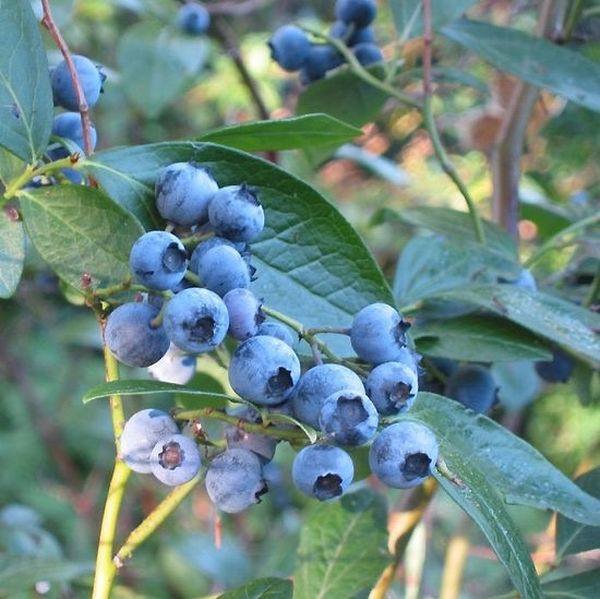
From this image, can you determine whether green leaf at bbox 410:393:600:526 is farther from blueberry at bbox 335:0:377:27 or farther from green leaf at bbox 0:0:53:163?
blueberry at bbox 335:0:377:27

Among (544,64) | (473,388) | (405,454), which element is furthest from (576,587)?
(544,64)

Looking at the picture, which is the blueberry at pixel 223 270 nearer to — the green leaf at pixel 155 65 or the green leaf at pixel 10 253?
the green leaf at pixel 10 253

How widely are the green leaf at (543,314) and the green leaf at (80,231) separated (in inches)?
12.1

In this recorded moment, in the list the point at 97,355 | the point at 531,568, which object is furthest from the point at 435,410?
the point at 97,355

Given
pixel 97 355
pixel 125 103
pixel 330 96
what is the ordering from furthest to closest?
pixel 97 355 → pixel 125 103 → pixel 330 96

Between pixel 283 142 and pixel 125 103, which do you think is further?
pixel 125 103

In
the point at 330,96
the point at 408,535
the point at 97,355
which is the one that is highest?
the point at 330,96

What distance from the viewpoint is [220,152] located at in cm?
66

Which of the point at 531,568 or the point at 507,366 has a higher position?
the point at 531,568

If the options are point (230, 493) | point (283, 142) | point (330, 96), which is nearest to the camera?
point (230, 493)

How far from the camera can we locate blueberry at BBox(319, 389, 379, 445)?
54 centimetres

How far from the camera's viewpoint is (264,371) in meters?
0.56

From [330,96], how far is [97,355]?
1.95m

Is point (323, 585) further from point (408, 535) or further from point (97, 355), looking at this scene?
point (97, 355)
